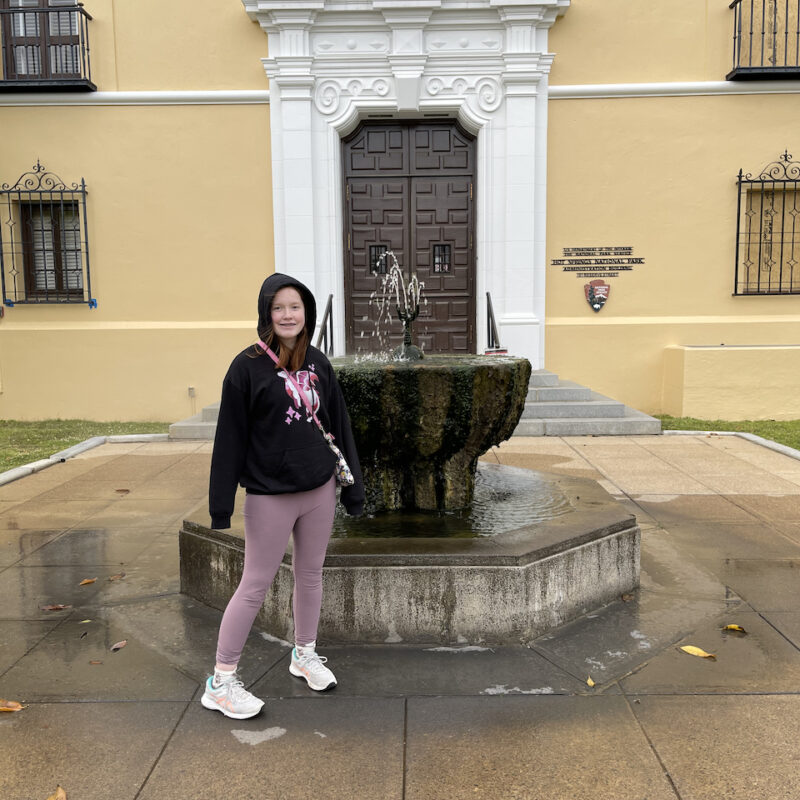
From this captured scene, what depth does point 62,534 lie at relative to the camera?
506cm

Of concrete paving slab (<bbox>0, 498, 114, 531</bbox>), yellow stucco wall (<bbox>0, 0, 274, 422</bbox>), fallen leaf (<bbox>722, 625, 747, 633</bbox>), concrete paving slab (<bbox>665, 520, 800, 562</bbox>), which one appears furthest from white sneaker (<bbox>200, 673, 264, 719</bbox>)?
yellow stucco wall (<bbox>0, 0, 274, 422</bbox>)

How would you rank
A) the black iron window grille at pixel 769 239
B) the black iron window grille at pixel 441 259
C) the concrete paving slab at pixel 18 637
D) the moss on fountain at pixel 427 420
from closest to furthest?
1. the concrete paving slab at pixel 18 637
2. the moss on fountain at pixel 427 420
3. the black iron window grille at pixel 769 239
4. the black iron window grille at pixel 441 259

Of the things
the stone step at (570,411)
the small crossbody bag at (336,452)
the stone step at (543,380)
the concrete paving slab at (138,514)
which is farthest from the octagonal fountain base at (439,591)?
the stone step at (543,380)

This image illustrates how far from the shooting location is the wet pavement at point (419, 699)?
7.57 ft

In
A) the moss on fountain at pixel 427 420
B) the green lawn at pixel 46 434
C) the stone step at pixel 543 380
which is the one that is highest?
the moss on fountain at pixel 427 420

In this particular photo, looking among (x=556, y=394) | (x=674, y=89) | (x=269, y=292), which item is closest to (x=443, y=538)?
(x=269, y=292)

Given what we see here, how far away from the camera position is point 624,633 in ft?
11.0

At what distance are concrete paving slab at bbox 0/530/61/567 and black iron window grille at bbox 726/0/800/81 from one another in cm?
1095

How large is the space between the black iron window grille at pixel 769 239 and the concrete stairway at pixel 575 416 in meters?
3.43

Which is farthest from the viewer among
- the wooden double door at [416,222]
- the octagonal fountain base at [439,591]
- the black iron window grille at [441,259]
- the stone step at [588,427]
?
the black iron window grille at [441,259]

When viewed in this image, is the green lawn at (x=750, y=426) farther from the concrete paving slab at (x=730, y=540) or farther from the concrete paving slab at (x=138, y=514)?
the concrete paving slab at (x=138, y=514)

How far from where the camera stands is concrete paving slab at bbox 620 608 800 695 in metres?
2.86

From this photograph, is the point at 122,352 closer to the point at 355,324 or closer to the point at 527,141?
the point at 355,324

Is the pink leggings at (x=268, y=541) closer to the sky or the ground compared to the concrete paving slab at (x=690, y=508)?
closer to the sky
